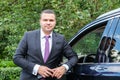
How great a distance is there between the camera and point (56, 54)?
493cm

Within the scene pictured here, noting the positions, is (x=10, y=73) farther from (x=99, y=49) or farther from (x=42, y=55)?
(x=99, y=49)

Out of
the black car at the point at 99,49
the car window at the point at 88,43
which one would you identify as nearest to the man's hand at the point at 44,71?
the black car at the point at 99,49

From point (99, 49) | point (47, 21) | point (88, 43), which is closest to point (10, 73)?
point (88, 43)

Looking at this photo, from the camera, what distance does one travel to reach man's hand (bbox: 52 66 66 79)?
477cm

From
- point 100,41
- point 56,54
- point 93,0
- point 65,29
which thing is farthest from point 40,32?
point 93,0

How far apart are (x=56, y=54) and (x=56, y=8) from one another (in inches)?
218

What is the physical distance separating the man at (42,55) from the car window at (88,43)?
23 cm

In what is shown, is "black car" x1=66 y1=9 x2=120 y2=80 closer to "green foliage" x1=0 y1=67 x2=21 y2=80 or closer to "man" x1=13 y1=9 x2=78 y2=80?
"man" x1=13 y1=9 x2=78 y2=80

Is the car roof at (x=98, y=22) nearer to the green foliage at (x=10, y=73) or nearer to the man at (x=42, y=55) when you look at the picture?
the man at (x=42, y=55)

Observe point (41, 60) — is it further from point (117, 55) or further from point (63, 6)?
point (63, 6)

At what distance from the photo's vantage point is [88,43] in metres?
5.09

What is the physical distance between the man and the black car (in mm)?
192

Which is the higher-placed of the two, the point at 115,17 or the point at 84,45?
the point at 115,17

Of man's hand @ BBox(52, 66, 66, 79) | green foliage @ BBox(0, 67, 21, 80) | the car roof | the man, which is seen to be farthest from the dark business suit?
green foliage @ BBox(0, 67, 21, 80)
